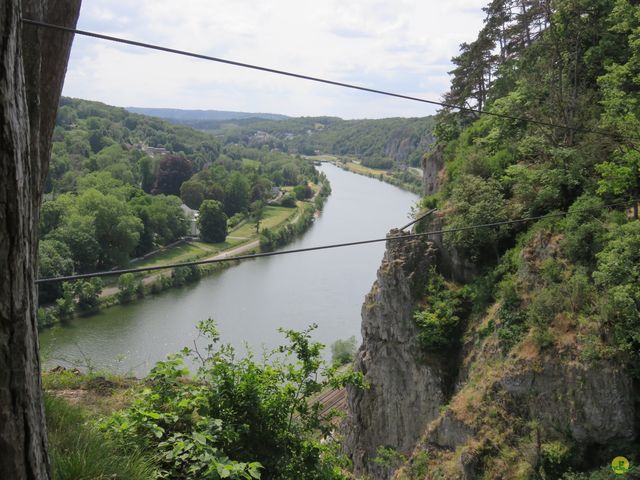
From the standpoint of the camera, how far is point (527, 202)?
12.7m

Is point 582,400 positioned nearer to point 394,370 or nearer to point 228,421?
point 394,370

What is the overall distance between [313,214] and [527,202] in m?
47.9

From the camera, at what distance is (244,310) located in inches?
1131

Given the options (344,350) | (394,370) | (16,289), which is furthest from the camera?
(344,350)

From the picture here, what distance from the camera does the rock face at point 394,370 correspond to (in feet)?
42.3

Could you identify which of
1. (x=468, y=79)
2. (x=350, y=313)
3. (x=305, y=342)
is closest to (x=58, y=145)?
(x=350, y=313)

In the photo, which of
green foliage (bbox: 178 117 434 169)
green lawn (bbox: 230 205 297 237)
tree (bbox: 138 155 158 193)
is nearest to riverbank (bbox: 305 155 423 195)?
green foliage (bbox: 178 117 434 169)

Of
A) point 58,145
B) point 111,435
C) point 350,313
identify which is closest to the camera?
point 111,435

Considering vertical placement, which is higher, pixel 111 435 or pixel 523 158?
pixel 523 158

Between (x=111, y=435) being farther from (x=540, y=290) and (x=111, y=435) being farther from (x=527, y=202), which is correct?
(x=527, y=202)

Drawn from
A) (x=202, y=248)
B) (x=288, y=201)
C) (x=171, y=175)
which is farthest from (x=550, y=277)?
(x=171, y=175)

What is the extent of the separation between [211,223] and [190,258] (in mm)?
7153

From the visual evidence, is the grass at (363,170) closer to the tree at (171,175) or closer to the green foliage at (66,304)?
the tree at (171,175)

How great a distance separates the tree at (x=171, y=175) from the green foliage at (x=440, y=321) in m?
55.0
